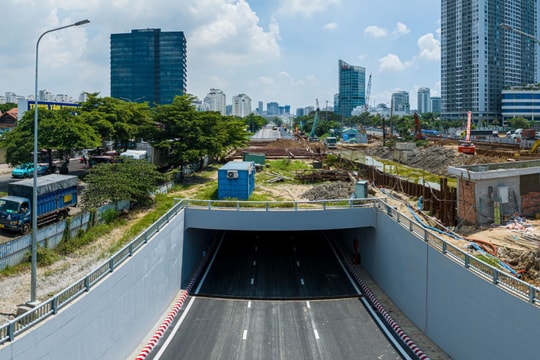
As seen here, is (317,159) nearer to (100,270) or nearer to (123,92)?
(100,270)

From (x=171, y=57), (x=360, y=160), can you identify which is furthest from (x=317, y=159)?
(x=171, y=57)

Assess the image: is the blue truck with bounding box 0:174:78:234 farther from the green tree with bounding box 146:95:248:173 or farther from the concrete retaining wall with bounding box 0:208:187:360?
the green tree with bounding box 146:95:248:173

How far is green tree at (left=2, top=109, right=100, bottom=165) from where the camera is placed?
113 ft

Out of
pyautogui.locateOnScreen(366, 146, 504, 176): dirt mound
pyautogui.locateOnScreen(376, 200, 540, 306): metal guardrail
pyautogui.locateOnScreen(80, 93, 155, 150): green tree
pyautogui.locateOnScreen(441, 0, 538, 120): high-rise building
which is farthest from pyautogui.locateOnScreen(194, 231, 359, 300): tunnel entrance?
pyautogui.locateOnScreen(441, 0, 538, 120): high-rise building

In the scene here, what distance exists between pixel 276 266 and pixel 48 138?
21.2 meters

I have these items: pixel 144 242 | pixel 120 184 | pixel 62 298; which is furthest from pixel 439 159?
pixel 62 298

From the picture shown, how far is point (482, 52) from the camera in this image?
169m

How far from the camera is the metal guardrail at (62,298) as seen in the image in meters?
10.6

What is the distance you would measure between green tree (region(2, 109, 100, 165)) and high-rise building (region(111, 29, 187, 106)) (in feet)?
494

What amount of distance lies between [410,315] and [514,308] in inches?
323

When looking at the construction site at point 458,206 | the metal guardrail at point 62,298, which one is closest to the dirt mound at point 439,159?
the construction site at point 458,206

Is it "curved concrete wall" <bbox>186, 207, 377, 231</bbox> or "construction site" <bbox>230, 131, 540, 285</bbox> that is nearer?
"construction site" <bbox>230, 131, 540, 285</bbox>

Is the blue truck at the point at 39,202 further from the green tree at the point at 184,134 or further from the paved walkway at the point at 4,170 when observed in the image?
the paved walkway at the point at 4,170

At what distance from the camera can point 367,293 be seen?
80.2 feet
